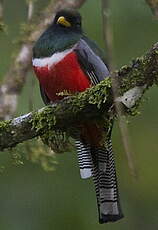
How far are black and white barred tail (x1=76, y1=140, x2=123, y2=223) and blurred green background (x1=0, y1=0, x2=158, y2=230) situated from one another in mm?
1289

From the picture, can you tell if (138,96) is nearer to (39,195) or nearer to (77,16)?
(77,16)

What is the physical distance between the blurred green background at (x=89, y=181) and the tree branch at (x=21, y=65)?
435 mm

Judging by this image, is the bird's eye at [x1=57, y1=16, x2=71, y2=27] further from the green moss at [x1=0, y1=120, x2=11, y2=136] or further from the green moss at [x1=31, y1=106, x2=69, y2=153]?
the green moss at [x1=0, y1=120, x2=11, y2=136]

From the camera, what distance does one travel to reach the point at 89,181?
5695 millimetres

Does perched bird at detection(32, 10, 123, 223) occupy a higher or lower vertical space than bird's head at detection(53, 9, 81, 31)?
lower

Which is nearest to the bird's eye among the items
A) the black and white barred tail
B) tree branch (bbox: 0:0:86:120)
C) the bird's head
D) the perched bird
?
the bird's head

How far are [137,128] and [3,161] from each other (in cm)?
103

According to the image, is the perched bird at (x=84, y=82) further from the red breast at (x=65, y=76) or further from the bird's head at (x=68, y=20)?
the bird's head at (x=68, y=20)

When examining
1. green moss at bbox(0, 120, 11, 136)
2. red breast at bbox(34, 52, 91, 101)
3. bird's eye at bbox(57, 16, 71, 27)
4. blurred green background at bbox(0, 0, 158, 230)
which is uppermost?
bird's eye at bbox(57, 16, 71, 27)

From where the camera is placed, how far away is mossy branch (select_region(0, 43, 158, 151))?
10.6 feet

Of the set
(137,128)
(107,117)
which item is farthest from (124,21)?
(107,117)

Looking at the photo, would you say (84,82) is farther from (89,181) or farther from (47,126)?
(89,181)

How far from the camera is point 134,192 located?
5.70 metres

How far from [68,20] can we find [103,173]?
36.7 inches
